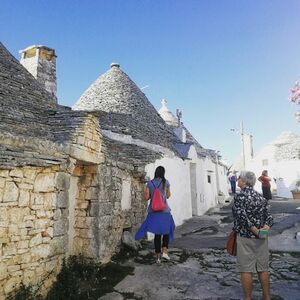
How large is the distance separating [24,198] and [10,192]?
23cm

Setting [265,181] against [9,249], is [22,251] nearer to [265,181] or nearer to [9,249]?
[9,249]

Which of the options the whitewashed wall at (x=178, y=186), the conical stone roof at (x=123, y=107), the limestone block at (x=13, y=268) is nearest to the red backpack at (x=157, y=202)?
the limestone block at (x=13, y=268)

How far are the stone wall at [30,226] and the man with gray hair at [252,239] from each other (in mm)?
2377

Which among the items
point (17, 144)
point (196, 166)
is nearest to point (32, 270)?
point (17, 144)

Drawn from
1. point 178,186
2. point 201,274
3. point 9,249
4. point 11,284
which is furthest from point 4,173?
point 178,186

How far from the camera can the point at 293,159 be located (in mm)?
26172

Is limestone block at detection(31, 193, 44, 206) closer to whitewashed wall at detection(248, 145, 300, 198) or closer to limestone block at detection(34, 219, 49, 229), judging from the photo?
limestone block at detection(34, 219, 49, 229)

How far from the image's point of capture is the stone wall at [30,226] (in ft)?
11.1

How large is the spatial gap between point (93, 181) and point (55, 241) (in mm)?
1361

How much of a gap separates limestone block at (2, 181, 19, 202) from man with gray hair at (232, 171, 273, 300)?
2550 mm

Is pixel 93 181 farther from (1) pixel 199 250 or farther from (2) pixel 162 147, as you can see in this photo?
(2) pixel 162 147

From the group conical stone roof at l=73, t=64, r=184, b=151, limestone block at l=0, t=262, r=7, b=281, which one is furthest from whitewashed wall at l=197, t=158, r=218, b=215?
limestone block at l=0, t=262, r=7, b=281

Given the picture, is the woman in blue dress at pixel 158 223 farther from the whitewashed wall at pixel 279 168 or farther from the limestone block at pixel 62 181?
the whitewashed wall at pixel 279 168

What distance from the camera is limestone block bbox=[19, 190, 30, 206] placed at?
359 centimetres
